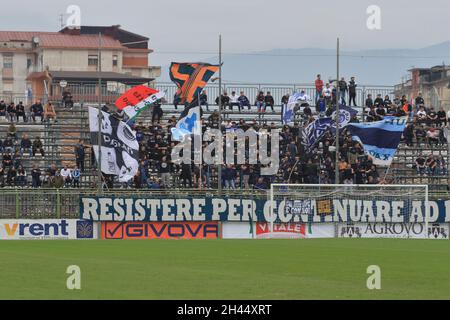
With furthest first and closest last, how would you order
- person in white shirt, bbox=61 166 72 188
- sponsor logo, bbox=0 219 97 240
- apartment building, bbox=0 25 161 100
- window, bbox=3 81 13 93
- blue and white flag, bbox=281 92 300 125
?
window, bbox=3 81 13 93 < apartment building, bbox=0 25 161 100 < blue and white flag, bbox=281 92 300 125 < person in white shirt, bbox=61 166 72 188 < sponsor logo, bbox=0 219 97 240

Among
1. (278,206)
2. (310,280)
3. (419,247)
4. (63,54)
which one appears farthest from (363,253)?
(63,54)

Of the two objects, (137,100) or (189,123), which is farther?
(137,100)

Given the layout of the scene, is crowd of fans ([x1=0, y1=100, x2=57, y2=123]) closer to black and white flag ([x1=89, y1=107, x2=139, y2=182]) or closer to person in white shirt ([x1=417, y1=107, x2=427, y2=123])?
black and white flag ([x1=89, y1=107, x2=139, y2=182])

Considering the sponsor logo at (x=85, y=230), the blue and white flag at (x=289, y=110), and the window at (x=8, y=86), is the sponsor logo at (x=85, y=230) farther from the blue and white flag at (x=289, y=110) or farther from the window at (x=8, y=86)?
the window at (x=8, y=86)

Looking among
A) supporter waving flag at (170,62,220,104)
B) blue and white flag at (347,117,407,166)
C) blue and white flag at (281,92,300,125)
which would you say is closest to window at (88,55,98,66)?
blue and white flag at (281,92,300,125)

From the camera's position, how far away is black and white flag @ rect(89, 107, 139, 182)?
58.8 meters

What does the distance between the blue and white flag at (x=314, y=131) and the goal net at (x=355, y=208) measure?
616 centimetres

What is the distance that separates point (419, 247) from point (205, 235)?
18.8 meters

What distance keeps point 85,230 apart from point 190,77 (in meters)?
12.5

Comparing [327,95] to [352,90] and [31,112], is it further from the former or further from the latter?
[31,112]

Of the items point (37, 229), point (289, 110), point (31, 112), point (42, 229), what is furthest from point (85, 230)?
point (289, 110)

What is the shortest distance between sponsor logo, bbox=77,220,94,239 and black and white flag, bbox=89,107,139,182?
4.53m

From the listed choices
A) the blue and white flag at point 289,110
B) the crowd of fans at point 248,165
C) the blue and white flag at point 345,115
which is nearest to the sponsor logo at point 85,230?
the crowd of fans at point 248,165

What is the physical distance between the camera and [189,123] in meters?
60.5
